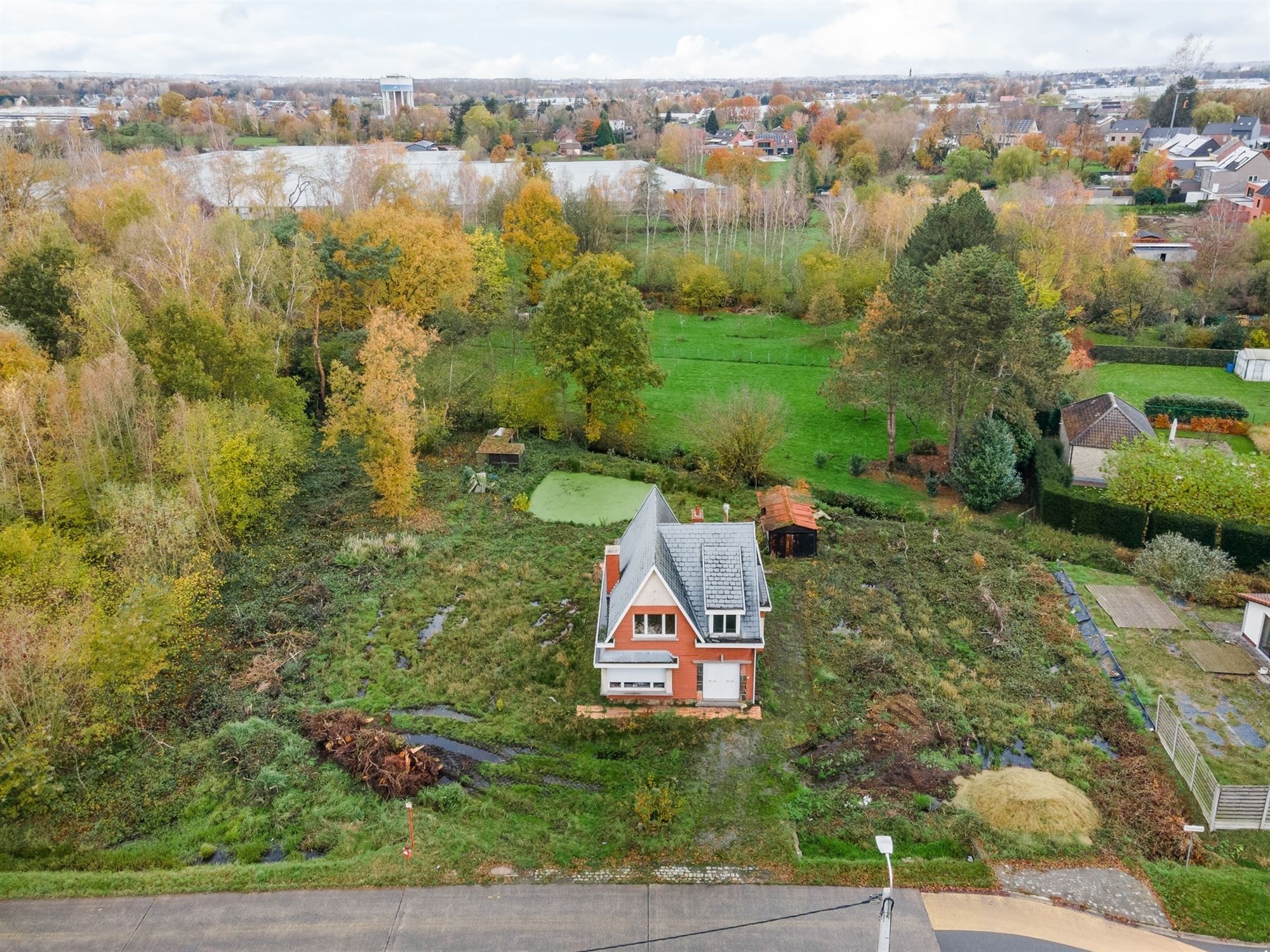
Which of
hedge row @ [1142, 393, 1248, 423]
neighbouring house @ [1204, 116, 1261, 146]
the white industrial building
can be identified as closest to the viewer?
hedge row @ [1142, 393, 1248, 423]

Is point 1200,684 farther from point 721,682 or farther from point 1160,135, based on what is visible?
point 1160,135

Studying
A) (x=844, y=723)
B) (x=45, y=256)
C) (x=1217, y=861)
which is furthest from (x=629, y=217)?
(x=1217, y=861)

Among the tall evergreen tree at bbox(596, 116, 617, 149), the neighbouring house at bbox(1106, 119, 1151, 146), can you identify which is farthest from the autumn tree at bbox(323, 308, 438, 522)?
the neighbouring house at bbox(1106, 119, 1151, 146)

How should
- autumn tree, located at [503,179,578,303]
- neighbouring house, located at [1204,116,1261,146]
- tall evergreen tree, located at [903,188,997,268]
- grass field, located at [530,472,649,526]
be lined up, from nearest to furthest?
grass field, located at [530,472,649,526]
tall evergreen tree, located at [903,188,997,268]
autumn tree, located at [503,179,578,303]
neighbouring house, located at [1204,116,1261,146]

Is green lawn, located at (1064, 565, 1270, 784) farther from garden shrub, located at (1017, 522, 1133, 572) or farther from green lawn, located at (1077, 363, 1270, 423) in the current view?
green lawn, located at (1077, 363, 1270, 423)

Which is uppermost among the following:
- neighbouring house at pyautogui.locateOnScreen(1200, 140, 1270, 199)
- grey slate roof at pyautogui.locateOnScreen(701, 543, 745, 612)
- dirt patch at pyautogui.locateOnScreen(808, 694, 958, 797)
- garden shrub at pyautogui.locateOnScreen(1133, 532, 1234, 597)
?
neighbouring house at pyautogui.locateOnScreen(1200, 140, 1270, 199)

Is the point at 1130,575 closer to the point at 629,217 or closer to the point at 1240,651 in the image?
the point at 1240,651

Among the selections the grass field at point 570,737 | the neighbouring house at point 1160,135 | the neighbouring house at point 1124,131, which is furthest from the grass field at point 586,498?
the neighbouring house at point 1124,131
